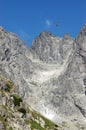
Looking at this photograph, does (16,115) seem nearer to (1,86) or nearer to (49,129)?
(1,86)

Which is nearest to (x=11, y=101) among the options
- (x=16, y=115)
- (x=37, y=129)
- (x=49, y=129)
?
(x=16, y=115)

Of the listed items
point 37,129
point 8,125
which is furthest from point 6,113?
point 37,129

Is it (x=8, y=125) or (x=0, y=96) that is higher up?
(x=0, y=96)

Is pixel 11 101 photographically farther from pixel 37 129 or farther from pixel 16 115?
pixel 37 129

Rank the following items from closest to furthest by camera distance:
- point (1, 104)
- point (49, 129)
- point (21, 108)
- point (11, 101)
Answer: point (1, 104)
point (11, 101)
point (21, 108)
point (49, 129)

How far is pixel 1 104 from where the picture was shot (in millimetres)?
100188

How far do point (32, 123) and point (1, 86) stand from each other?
17.1m

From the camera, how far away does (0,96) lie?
104m

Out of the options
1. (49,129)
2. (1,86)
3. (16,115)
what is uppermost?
(1,86)

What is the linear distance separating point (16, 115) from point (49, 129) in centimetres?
2699

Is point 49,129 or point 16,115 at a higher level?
point 16,115

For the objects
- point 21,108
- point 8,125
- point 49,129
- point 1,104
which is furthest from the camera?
point 49,129

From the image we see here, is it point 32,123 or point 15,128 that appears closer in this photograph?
point 15,128

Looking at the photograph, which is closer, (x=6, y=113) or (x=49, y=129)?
(x=6, y=113)
